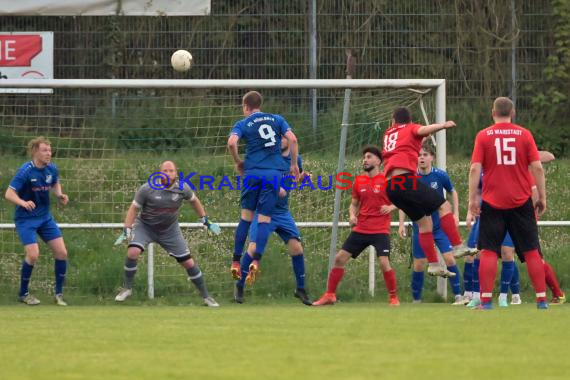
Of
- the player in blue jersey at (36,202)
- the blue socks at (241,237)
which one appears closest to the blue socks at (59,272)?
the player in blue jersey at (36,202)

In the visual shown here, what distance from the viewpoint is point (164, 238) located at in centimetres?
1285

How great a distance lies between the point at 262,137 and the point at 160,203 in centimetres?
137

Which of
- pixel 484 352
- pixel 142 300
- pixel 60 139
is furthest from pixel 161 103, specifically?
pixel 484 352

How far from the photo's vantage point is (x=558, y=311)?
10.3 metres

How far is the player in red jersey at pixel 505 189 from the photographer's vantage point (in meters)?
10.2

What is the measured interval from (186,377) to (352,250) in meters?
6.68

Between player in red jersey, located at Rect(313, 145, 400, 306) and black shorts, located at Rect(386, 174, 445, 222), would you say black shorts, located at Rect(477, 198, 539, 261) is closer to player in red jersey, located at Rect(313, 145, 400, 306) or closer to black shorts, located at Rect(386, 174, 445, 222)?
black shorts, located at Rect(386, 174, 445, 222)

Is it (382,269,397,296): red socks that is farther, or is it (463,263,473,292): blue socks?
(463,263,473,292): blue socks

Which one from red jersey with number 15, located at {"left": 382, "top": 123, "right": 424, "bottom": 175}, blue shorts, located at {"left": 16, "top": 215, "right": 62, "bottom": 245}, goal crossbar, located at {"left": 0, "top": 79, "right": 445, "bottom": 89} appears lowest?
blue shorts, located at {"left": 16, "top": 215, "right": 62, "bottom": 245}

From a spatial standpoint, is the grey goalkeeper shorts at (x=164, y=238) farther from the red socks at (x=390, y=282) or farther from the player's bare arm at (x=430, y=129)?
the player's bare arm at (x=430, y=129)

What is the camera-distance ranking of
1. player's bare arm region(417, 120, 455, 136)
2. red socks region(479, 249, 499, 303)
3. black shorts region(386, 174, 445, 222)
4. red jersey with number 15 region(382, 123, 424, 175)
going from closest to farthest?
red socks region(479, 249, 499, 303)
player's bare arm region(417, 120, 455, 136)
black shorts region(386, 174, 445, 222)
red jersey with number 15 region(382, 123, 424, 175)

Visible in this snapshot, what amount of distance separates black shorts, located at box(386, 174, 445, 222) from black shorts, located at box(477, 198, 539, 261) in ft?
2.72

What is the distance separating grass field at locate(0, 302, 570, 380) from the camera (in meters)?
6.09

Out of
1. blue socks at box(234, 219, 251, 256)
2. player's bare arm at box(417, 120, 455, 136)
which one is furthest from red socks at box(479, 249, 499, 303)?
blue socks at box(234, 219, 251, 256)
